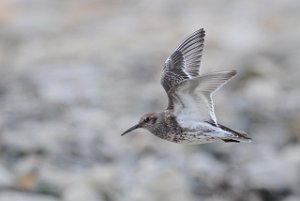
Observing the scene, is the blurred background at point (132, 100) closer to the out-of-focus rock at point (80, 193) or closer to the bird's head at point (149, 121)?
the out-of-focus rock at point (80, 193)

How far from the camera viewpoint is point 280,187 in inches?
361

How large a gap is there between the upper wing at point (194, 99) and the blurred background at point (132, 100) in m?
2.71

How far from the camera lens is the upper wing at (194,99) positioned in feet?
19.6

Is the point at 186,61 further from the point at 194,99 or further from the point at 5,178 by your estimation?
the point at 5,178

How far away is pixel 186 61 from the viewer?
6.84m

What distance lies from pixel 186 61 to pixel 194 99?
2.40 ft

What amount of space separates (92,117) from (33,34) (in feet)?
18.2

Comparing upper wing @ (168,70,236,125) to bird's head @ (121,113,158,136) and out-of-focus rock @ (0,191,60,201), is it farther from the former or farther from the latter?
out-of-focus rock @ (0,191,60,201)

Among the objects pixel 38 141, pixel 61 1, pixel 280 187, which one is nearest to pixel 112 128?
pixel 38 141

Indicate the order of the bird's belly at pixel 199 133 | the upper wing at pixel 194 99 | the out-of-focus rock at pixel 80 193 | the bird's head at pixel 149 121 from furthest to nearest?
1. the out-of-focus rock at pixel 80 193
2. the bird's head at pixel 149 121
3. the bird's belly at pixel 199 133
4. the upper wing at pixel 194 99

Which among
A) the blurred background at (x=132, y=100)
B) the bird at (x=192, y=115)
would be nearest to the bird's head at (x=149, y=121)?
the bird at (x=192, y=115)

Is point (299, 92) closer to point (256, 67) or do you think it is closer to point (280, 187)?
point (256, 67)

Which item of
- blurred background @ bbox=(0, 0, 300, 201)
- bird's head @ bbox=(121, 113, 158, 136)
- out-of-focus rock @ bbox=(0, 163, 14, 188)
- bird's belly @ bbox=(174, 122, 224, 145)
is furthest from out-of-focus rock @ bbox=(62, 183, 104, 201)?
bird's belly @ bbox=(174, 122, 224, 145)

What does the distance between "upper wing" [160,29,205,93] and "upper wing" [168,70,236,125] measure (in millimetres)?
452
